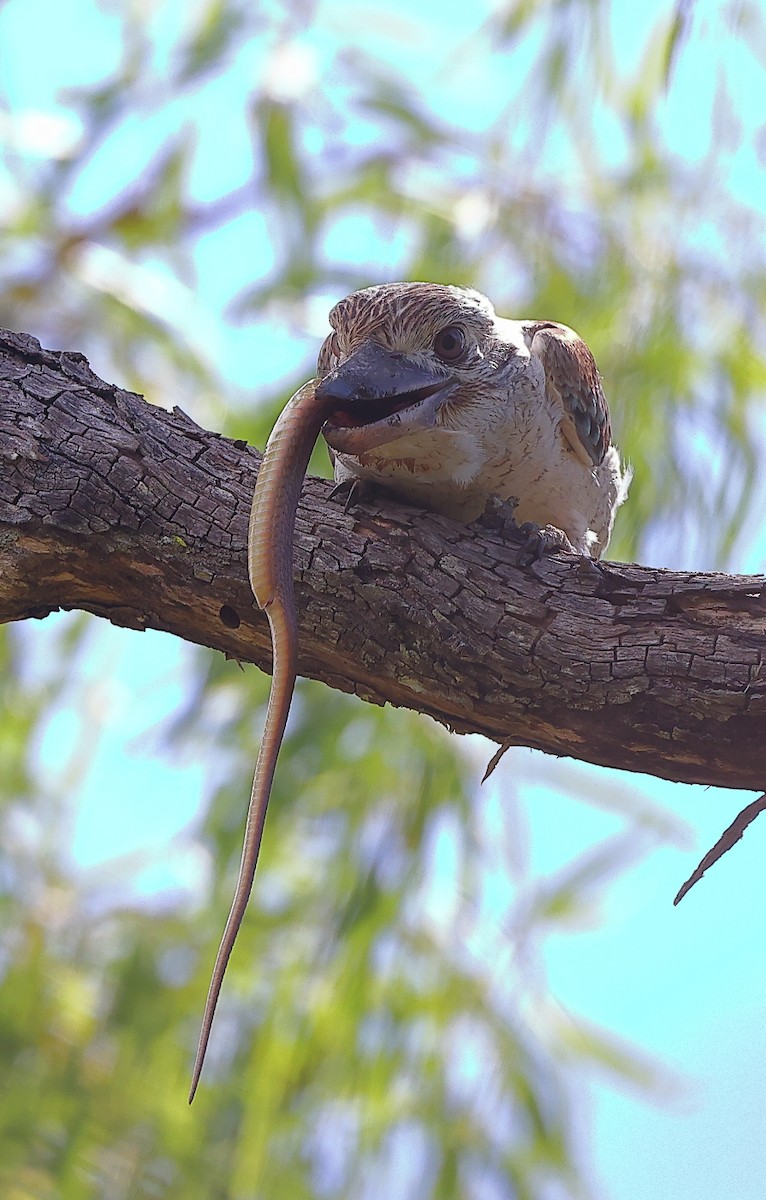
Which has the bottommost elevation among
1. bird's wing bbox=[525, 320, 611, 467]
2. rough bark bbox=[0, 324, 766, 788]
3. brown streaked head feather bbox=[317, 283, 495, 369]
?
rough bark bbox=[0, 324, 766, 788]

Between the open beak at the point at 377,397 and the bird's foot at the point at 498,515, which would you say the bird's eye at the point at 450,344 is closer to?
the open beak at the point at 377,397

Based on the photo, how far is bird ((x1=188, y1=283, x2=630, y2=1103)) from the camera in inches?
64.8

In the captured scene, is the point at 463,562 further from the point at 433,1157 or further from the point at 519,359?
the point at 433,1157

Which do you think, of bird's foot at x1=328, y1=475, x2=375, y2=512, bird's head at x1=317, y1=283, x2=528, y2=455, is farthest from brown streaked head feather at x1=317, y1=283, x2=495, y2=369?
bird's foot at x1=328, y1=475, x2=375, y2=512

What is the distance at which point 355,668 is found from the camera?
182 centimetres

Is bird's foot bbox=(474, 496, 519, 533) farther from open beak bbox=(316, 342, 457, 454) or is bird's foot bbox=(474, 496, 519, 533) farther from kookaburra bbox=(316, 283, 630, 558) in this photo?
open beak bbox=(316, 342, 457, 454)

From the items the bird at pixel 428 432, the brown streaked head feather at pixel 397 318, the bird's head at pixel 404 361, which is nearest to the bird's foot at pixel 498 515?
the bird at pixel 428 432

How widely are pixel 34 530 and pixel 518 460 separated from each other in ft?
2.60

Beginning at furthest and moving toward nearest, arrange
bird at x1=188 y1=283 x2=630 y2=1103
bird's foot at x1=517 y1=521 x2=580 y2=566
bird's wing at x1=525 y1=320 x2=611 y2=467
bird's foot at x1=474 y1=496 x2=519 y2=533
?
bird's wing at x1=525 y1=320 x2=611 y2=467, bird's foot at x1=474 y1=496 x2=519 y2=533, bird's foot at x1=517 y1=521 x2=580 y2=566, bird at x1=188 y1=283 x2=630 y2=1103

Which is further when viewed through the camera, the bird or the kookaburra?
the kookaburra

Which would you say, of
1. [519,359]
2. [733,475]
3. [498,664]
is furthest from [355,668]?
[733,475]

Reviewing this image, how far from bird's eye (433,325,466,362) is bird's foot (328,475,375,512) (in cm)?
26

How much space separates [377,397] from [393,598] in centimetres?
31

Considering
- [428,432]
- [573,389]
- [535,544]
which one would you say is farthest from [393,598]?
[573,389]
